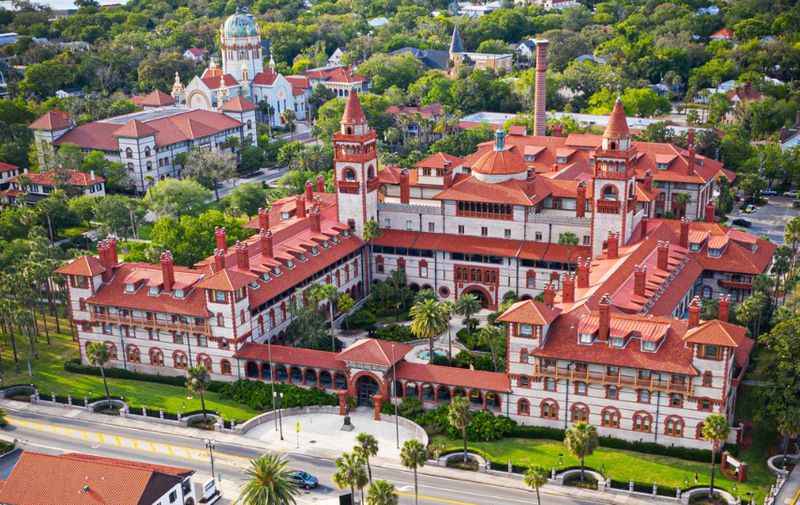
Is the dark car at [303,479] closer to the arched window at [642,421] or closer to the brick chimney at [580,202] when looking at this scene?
the arched window at [642,421]

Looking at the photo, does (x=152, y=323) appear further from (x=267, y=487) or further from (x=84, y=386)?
(x=267, y=487)

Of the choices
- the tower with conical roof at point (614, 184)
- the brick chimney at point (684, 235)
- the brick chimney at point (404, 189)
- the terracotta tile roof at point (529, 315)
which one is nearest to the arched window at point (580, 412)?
the terracotta tile roof at point (529, 315)

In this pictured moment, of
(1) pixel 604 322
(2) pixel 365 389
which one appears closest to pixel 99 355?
(2) pixel 365 389

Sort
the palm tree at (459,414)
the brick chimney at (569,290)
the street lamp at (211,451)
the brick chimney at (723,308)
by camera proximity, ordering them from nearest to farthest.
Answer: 1. the palm tree at (459,414)
2. the street lamp at (211,451)
3. the brick chimney at (723,308)
4. the brick chimney at (569,290)

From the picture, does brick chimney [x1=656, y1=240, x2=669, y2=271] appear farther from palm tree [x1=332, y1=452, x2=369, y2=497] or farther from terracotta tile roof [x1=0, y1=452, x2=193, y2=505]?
terracotta tile roof [x1=0, y1=452, x2=193, y2=505]

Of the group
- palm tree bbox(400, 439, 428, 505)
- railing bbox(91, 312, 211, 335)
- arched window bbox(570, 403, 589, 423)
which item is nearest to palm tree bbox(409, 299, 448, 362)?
arched window bbox(570, 403, 589, 423)

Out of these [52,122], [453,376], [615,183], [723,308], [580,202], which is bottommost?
[453,376]
